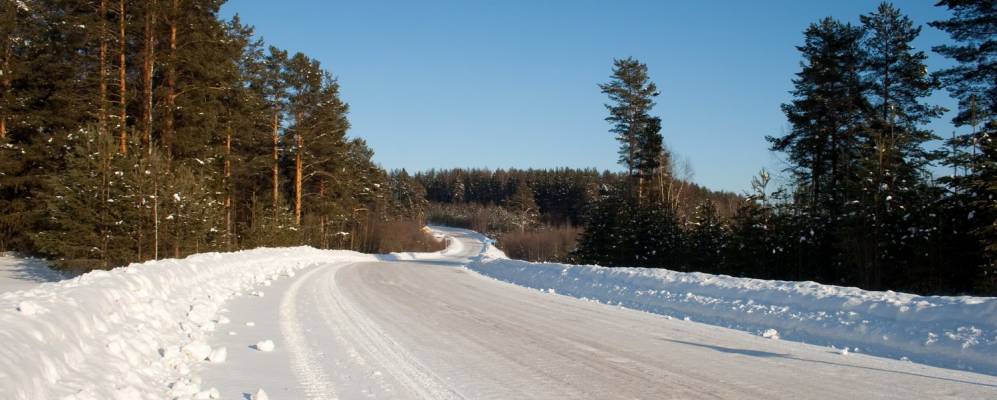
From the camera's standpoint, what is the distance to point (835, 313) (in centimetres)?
1025

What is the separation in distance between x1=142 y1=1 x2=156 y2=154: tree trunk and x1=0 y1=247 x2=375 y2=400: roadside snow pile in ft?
50.0

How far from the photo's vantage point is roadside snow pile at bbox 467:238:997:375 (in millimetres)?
8133

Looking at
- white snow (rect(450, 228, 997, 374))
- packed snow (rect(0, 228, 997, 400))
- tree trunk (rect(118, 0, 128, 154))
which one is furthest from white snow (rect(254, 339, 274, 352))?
tree trunk (rect(118, 0, 128, 154))

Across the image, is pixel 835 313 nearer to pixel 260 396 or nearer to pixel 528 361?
pixel 528 361

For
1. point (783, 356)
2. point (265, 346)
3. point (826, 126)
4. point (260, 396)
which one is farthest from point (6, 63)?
point (826, 126)

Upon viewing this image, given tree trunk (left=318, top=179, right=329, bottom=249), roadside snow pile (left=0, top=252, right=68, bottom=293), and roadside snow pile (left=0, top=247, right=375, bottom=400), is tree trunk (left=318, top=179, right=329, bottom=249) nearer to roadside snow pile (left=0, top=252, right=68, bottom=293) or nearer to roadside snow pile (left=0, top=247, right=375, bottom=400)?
roadside snow pile (left=0, top=252, right=68, bottom=293)

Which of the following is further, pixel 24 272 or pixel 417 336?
pixel 24 272

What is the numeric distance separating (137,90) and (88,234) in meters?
6.62

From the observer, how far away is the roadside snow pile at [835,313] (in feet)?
26.7

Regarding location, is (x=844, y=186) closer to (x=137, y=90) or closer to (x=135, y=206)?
(x=135, y=206)

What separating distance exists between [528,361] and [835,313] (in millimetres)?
6213

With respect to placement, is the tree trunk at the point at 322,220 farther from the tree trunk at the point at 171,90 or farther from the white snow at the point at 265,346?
the white snow at the point at 265,346

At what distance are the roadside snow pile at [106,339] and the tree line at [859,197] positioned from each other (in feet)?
65.0

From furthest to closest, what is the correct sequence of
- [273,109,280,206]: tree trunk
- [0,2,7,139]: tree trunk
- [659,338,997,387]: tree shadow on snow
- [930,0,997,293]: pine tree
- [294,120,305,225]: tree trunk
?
[294,120,305,225]: tree trunk < [273,109,280,206]: tree trunk < [0,2,7,139]: tree trunk < [930,0,997,293]: pine tree < [659,338,997,387]: tree shadow on snow
